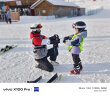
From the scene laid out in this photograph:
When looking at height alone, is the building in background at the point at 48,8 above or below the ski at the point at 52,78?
above

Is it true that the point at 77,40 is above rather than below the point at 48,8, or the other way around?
below

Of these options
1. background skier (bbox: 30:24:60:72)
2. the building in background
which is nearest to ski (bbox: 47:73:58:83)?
background skier (bbox: 30:24:60:72)

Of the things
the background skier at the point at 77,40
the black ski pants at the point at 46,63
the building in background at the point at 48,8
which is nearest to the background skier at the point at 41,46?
the black ski pants at the point at 46,63

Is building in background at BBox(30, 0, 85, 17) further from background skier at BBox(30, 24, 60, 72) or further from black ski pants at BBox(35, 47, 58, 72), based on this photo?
background skier at BBox(30, 24, 60, 72)

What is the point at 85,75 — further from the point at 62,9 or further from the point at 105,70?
the point at 62,9

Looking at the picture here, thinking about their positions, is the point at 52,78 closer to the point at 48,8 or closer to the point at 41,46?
the point at 41,46

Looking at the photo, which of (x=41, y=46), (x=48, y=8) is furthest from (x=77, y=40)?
(x=48, y=8)

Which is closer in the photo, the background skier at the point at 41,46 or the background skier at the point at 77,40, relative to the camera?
the background skier at the point at 77,40

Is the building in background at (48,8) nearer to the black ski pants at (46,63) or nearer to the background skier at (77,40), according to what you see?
the black ski pants at (46,63)

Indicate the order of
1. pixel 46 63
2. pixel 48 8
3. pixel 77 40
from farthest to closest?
pixel 48 8, pixel 46 63, pixel 77 40

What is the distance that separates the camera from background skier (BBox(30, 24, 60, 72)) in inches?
131

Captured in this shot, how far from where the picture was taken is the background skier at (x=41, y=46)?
3328 mm

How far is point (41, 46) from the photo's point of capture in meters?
3.58

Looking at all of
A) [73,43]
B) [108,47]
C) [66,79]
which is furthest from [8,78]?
[108,47]
